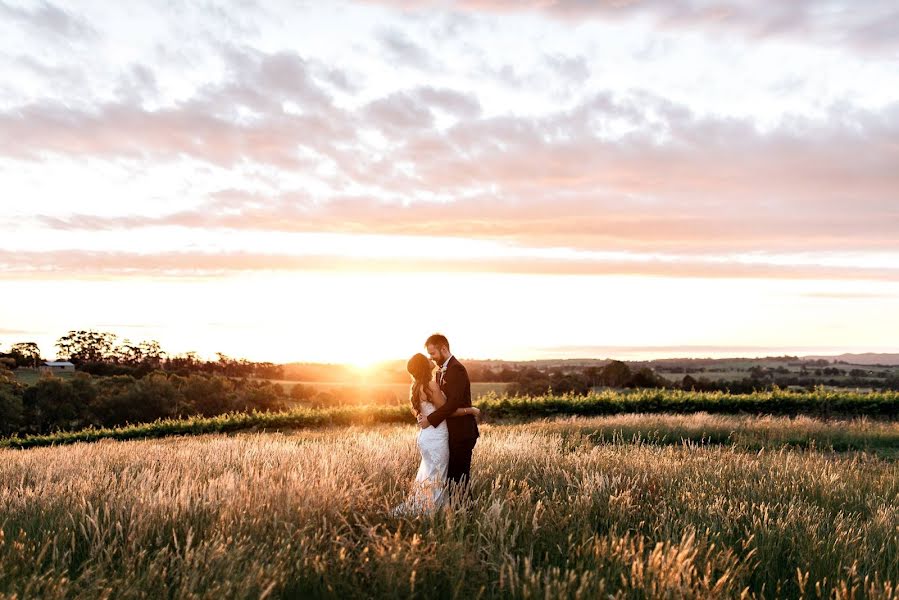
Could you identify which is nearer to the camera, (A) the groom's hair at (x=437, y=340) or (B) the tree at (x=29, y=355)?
(A) the groom's hair at (x=437, y=340)

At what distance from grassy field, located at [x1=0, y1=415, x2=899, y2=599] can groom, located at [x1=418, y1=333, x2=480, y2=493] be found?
396 mm

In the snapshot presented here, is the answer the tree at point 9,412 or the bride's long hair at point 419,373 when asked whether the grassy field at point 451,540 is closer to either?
the bride's long hair at point 419,373

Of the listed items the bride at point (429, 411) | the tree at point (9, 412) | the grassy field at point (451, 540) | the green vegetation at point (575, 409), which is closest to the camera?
the grassy field at point (451, 540)

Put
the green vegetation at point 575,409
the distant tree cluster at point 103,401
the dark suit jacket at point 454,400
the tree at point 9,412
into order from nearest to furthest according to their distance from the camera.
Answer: the dark suit jacket at point 454,400 < the green vegetation at point 575,409 < the tree at point 9,412 < the distant tree cluster at point 103,401

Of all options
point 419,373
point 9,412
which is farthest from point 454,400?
point 9,412

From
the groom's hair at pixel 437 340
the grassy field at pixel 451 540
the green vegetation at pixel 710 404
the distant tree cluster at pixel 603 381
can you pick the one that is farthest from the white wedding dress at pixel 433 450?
the distant tree cluster at pixel 603 381

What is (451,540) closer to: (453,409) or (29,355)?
(453,409)

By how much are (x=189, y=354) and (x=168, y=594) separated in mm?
72351

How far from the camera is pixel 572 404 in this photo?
87.2 feet

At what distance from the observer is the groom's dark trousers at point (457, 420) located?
8.10 m

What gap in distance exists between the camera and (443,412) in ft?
26.5

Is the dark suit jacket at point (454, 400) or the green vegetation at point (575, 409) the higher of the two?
the dark suit jacket at point (454, 400)

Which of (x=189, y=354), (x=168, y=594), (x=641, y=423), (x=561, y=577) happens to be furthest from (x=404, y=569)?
(x=189, y=354)

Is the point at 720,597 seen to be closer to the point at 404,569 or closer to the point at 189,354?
the point at 404,569
